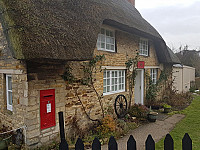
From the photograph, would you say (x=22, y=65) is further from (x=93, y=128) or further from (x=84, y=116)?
(x=93, y=128)

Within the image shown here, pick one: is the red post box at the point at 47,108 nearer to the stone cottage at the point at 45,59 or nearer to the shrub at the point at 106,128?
the stone cottage at the point at 45,59

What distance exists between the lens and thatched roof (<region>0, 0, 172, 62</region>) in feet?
11.3

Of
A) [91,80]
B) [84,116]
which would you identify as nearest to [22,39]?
[91,80]

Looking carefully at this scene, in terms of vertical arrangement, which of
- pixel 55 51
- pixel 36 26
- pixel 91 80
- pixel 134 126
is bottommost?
pixel 134 126

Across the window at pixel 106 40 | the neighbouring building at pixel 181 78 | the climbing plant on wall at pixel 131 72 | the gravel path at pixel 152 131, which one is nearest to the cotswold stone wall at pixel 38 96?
the window at pixel 106 40

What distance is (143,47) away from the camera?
31.4 feet

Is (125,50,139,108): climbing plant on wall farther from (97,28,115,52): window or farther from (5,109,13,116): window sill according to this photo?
(5,109,13,116): window sill

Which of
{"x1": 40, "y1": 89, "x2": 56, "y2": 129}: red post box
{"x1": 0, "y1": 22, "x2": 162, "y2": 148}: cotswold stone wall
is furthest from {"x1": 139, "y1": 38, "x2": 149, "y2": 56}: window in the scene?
{"x1": 40, "y1": 89, "x2": 56, "y2": 129}: red post box

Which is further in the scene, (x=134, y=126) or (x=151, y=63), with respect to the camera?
(x=151, y=63)

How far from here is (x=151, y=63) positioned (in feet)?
32.8

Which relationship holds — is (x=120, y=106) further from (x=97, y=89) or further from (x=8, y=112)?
(x=8, y=112)

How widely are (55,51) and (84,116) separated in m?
2.76

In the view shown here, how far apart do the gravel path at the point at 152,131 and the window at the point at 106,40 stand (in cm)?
356

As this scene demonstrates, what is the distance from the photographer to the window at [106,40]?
21.4 feet
